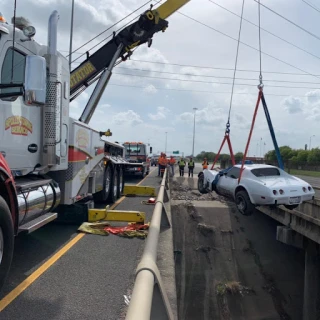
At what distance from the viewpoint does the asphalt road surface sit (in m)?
3.78

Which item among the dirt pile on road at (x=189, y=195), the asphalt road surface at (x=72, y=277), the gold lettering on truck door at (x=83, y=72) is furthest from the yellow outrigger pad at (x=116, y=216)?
the dirt pile on road at (x=189, y=195)

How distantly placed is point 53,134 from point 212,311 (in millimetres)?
8354

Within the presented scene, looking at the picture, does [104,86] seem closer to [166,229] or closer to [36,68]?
[166,229]

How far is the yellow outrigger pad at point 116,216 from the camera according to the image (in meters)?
7.74

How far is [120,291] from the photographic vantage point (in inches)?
171

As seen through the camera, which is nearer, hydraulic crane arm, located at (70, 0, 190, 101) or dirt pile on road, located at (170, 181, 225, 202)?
hydraulic crane arm, located at (70, 0, 190, 101)

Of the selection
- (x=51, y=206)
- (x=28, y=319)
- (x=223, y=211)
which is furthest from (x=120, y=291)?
(x=223, y=211)

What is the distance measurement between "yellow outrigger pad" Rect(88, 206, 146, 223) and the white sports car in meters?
3.74

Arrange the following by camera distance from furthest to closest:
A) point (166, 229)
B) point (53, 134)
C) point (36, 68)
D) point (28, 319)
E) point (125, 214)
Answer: point (125, 214)
point (166, 229)
point (53, 134)
point (36, 68)
point (28, 319)

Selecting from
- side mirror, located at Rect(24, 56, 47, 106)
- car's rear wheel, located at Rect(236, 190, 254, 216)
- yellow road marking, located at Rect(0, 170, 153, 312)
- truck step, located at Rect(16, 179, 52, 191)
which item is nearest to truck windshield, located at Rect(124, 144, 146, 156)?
car's rear wheel, located at Rect(236, 190, 254, 216)

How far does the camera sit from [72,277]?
473 centimetres

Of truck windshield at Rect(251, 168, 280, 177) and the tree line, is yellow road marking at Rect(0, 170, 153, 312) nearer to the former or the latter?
truck windshield at Rect(251, 168, 280, 177)

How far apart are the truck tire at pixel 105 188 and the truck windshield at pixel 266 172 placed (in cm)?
429

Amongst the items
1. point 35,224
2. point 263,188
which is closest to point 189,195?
point 263,188
